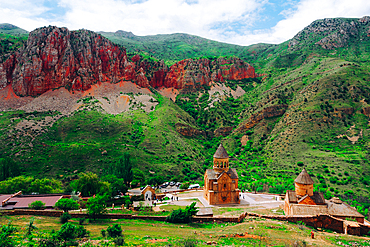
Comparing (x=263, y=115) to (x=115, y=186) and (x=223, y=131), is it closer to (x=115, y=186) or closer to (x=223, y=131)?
(x=223, y=131)

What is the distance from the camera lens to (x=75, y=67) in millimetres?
104750

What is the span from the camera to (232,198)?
4084 cm

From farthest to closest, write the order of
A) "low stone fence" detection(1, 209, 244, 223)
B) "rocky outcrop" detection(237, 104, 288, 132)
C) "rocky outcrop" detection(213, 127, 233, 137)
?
1. "rocky outcrop" detection(213, 127, 233, 137)
2. "rocky outcrop" detection(237, 104, 288, 132)
3. "low stone fence" detection(1, 209, 244, 223)

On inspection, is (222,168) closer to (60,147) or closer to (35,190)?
(35,190)

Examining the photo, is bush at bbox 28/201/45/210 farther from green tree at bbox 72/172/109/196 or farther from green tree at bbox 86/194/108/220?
green tree at bbox 72/172/109/196

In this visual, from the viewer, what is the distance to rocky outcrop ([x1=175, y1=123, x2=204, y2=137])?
91.4 meters

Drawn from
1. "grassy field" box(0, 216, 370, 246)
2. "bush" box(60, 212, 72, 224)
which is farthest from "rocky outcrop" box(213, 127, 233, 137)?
"bush" box(60, 212, 72, 224)

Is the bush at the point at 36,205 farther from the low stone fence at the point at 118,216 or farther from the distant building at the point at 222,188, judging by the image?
the distant building at the point at 222,188

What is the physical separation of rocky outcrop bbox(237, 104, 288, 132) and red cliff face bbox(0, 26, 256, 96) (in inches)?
1827

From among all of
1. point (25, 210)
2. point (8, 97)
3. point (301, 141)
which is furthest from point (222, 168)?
point (8, 97)

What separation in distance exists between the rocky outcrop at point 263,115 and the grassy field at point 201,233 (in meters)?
67.5

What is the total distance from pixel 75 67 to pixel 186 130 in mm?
56122

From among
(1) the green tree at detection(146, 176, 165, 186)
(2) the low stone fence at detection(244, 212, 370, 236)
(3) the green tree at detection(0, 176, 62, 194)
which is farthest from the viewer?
(1) the green tree at detection(146, 176, 165, 186)

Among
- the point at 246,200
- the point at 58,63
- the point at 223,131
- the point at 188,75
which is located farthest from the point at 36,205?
the point at 188,75
